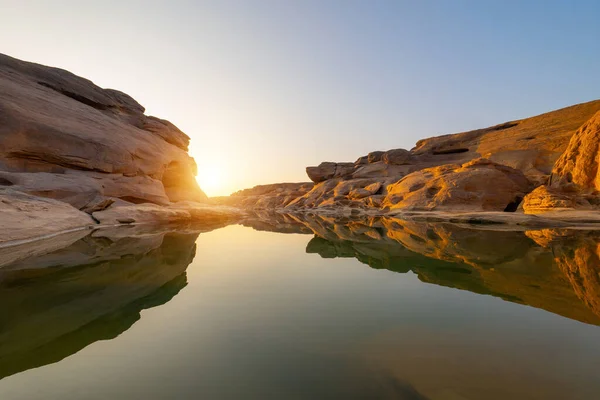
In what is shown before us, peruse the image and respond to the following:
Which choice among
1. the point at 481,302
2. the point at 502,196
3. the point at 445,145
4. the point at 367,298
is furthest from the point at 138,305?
the point at 445,145

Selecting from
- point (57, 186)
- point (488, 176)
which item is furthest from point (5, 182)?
point (488, 176)

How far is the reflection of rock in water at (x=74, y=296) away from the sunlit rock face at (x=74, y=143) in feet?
39.7

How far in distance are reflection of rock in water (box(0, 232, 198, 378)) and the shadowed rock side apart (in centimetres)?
570

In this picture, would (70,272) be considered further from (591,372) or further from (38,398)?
(591,372)

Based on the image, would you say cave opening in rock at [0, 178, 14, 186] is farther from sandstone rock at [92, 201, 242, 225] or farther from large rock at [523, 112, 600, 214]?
large rock at [523, 112, 600, 214]

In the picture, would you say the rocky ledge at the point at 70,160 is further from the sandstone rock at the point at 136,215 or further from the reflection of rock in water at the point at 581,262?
the reflection of rock in water at the point at 581,262

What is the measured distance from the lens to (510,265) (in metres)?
8.12

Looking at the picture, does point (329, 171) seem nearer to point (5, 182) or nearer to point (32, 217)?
point (5, 182)

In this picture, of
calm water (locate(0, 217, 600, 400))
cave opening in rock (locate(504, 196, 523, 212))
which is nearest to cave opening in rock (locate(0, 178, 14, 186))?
calm water (locate(0, 217, 600, 400))

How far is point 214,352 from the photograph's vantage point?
3396mm

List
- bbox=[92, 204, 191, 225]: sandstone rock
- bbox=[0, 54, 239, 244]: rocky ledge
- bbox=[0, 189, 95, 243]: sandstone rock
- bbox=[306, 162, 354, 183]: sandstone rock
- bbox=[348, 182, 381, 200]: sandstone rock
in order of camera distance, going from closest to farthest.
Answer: bbox=[0, 189, 95, 243]: sandstone rock → bbox=[0, 54, 239, 244]: rocky ledge → bbox=[92, 204, 191, 225]: sandstone rock → bbox=[348, 182, 381, 200]: sandstone rock → bbox=[306, 162, 354, 183]: sandstone rock

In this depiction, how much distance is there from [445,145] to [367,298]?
55392mm

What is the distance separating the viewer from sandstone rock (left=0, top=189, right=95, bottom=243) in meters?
11.1

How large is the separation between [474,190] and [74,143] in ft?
112
